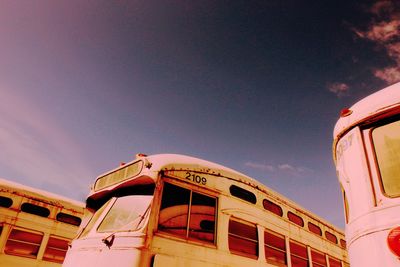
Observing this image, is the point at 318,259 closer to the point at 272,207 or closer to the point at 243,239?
the point at 272,207

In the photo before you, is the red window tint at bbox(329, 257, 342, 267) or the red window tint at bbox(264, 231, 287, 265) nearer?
the red window tint at bbox(264, 231, 287, 265)

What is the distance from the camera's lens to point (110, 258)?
3.96 metres

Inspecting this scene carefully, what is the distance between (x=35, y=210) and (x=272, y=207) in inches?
289

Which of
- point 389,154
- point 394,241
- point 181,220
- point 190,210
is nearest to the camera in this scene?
point 394,241

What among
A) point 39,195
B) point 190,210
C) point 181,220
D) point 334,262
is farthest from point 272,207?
point 39,195

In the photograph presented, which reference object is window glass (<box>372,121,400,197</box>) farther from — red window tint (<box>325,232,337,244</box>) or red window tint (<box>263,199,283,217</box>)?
red window tint (<box>325,232,337,244</box>)

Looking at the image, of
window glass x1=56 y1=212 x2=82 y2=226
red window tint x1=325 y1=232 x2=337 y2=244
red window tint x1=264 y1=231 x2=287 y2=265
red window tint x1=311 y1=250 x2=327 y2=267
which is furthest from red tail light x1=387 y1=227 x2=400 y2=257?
window glass x1=56 y1=212 x2=82 y2=226

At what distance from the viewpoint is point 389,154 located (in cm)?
267

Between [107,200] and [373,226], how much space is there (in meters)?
4.46

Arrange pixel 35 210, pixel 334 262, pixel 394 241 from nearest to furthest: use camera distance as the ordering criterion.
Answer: pixel 394 241 → pixel 334 262 → pixel 35 210

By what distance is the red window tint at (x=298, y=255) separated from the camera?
20.3ft

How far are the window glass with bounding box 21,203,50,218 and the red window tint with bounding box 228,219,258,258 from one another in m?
6.92

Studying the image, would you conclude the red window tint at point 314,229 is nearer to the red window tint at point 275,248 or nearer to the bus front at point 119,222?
the red window tint at point 275,248

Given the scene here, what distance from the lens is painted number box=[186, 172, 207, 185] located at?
4.90 metres
